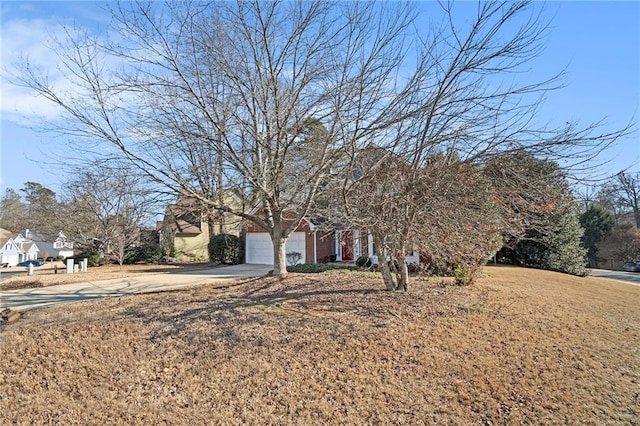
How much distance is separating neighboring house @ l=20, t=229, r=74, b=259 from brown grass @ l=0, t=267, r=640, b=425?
20900mm

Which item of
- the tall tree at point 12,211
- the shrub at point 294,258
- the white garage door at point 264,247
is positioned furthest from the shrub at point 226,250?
the tall tree at point 12,211

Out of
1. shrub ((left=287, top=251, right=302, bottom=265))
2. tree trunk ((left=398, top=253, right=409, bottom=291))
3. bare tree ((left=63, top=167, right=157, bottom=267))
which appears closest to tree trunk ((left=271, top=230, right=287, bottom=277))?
tree trunk ((left=398, top=253, right=409, bottom=291))

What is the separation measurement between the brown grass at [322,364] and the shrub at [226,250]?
48.0 feet

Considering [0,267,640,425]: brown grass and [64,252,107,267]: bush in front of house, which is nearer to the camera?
[0,267,640,425]: brown grass

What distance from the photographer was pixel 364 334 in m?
5.35

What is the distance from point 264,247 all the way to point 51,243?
30.1m

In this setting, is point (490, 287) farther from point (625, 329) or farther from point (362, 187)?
point (362, 187)

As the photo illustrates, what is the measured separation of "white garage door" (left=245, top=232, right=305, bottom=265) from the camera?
19891mm

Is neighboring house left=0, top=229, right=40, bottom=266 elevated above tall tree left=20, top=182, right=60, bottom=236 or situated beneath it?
situated beneath

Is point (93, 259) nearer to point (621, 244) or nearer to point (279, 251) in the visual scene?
point (279, 251)

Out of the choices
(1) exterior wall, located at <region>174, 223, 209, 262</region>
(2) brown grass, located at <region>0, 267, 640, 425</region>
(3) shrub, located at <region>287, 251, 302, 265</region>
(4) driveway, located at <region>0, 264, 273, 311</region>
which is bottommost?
(2) brown grass, located at <region>0, 267, 640, 425</region>

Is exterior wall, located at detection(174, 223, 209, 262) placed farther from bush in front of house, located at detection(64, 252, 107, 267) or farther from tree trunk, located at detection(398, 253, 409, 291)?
tree trunk, located at detection(398, 253, 409, 291)

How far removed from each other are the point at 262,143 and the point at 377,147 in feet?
8.84

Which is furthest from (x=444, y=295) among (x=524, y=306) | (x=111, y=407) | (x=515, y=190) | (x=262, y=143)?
(x=111, y=407)
